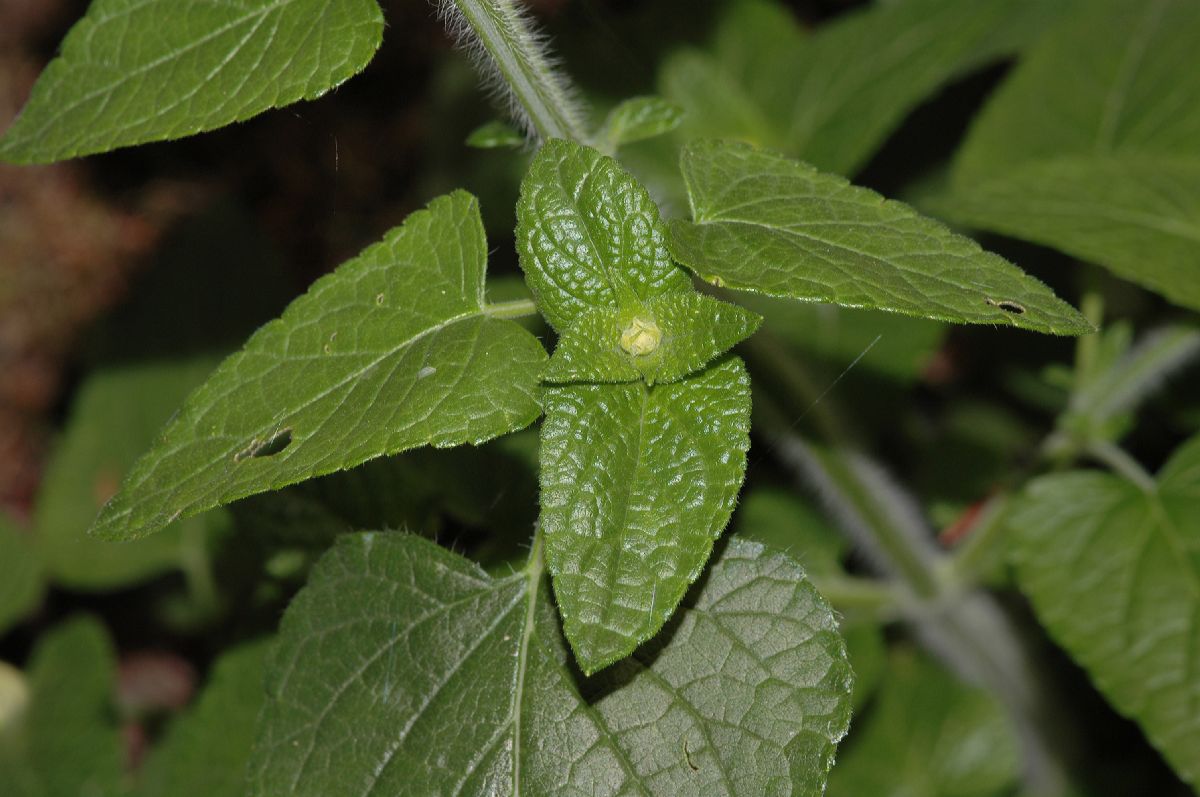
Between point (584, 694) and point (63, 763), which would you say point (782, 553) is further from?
point (63, 763)

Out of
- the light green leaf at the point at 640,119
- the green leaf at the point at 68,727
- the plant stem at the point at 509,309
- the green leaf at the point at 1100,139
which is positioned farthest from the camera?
the green leaf at the point at 68,727

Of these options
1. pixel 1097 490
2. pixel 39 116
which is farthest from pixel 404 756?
pixel 1097 490

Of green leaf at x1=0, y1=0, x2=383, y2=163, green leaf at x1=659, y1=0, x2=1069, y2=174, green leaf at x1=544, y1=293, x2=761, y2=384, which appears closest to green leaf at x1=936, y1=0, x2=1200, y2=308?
green leaf at x1=659, y1=0, x2=1069, y2=174

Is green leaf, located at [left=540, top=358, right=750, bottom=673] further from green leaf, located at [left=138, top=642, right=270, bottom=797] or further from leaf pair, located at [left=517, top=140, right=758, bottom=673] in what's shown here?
green leaf, located at [left=138, top=642, right=270, bottom=797]

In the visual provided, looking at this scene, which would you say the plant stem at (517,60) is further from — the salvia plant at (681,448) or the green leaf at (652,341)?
the green leaf at (652,341)

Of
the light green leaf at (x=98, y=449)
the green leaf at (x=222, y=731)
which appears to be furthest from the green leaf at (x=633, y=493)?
the light green leaf at (x=98, y=449)
